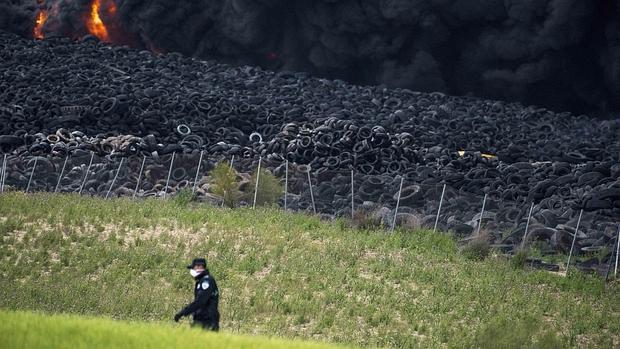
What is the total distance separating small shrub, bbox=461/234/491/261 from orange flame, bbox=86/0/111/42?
58.5m

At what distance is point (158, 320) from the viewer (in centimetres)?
2341

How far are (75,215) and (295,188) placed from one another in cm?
747

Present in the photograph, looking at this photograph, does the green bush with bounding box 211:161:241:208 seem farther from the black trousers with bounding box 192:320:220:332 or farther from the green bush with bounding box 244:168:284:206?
the black trousers with bounding box 192:320:220:332

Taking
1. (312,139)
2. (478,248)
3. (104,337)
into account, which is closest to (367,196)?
(478,248)

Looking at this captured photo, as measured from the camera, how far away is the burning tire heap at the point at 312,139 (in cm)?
3822

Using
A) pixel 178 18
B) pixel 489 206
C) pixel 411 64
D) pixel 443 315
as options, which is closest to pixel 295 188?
pixel 489 206

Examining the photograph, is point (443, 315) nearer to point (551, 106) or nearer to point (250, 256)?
point (250, 256)

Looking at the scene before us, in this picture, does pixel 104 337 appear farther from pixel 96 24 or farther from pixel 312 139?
pixel 96 24

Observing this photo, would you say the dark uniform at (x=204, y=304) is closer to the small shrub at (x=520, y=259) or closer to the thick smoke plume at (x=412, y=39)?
the small shrub at (x=520, y=259)

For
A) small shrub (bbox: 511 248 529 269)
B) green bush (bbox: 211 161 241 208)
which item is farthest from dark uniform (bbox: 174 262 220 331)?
green bush (bbox: 211 161 241 208)

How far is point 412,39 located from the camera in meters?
77.1

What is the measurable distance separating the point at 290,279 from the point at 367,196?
11061mm

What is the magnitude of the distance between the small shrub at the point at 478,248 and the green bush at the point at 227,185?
29.5 ft

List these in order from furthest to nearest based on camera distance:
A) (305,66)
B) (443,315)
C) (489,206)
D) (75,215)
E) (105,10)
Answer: (105,10) < (305,66) < (489,206) < (75,215) < (443,315)
